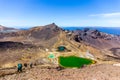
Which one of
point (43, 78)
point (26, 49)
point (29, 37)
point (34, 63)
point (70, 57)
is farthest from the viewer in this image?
point (29, 37)

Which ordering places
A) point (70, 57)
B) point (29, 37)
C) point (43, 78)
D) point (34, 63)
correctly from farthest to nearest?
point (29, 37)
point (70, 57)
point (34, 63)
point (43, 78)

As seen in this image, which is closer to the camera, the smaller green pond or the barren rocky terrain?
the barren rocky terrain

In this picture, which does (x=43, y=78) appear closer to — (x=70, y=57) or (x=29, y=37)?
(x=70, y=57)

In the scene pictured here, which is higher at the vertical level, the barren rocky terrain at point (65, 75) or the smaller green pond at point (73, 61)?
the barren rocky terrain at point (65, 75)

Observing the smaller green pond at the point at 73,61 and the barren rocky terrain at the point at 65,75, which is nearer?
the barren rocky terrain at the point at 65,75

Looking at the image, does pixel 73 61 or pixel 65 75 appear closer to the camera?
pixel 65 75

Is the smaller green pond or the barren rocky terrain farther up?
the barren rocky terrain

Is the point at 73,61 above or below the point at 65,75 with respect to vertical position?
below

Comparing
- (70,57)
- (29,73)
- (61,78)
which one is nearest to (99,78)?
(61,78)
